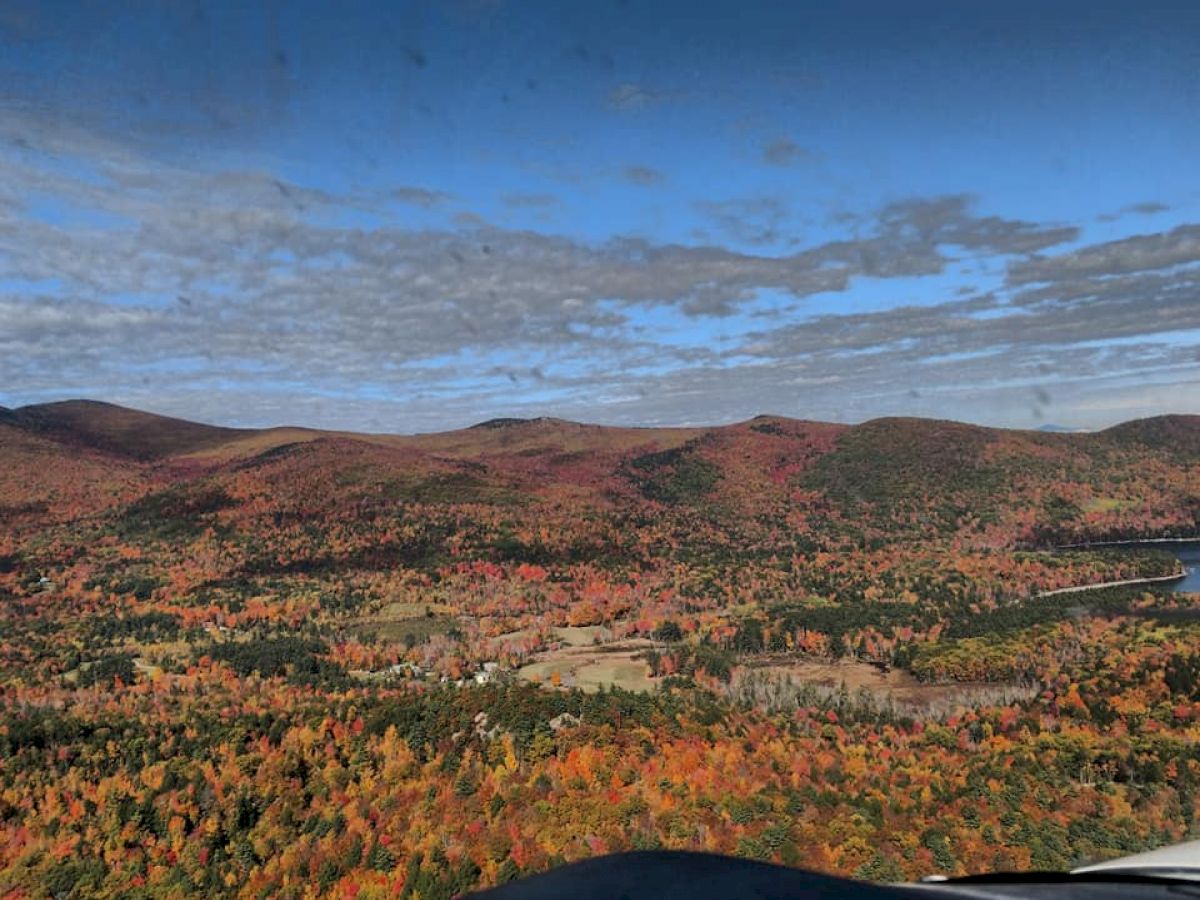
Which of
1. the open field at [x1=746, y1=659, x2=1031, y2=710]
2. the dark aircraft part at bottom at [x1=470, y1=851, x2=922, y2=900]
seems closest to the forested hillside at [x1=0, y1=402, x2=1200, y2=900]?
the open field at [x1=746, y1=659, x2=1031, y2=710]

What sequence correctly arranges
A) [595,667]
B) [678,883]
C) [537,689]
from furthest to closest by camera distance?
[595,667] → [537,689] → [678,883]

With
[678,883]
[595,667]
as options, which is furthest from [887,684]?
[678,883]

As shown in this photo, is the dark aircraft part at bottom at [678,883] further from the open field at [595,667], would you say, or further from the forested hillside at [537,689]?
the open field at [595,667]

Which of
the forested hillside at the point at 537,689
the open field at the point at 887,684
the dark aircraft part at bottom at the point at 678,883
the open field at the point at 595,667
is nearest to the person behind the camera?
the dark aircraft part at bottom at the point at 678,883

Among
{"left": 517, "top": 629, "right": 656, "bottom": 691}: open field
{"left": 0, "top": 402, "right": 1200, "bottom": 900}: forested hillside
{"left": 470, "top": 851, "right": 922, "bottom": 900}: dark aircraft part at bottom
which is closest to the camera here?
{"left": 470, "top": 851, "right": 922, "bottom": 900}: dark aircraft part at bottom

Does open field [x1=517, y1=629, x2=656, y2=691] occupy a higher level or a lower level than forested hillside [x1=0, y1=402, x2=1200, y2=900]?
lower

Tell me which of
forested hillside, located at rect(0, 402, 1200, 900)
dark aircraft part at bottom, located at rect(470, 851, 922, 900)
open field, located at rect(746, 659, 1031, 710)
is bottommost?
open field, located at rect(746, 659, 1031, 710)

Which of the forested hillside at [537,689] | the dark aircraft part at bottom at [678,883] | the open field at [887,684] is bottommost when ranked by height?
the open field at [887,684]

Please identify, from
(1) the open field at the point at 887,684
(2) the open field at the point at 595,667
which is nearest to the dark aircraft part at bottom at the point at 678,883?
(2) the open field at the point at 595,667

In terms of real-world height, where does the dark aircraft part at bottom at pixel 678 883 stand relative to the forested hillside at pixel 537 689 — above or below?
above

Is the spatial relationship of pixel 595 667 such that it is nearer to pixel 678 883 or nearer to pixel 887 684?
pixel 887 684

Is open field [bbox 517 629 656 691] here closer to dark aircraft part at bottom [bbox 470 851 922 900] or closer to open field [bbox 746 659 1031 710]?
open field [bbox 746 659 1031 710]
